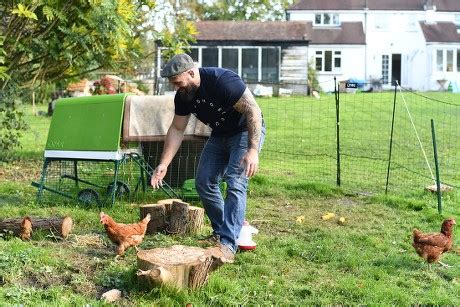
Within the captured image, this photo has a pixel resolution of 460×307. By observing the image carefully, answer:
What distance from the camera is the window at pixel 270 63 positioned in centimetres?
3641

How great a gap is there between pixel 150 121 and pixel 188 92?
255 centimetres

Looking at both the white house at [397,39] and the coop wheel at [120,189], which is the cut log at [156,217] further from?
the white house at [397,39]

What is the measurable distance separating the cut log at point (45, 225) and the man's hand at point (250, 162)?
7.12ft

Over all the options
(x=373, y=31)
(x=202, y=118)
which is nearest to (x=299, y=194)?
(x=202, y=118)

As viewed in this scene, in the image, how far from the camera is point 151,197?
28.7 ft

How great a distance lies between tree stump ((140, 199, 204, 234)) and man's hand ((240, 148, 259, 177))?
148cm

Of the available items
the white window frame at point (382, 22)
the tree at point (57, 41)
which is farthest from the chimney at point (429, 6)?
the tree at point (57, 41)

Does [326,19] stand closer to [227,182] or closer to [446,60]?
[446,60]

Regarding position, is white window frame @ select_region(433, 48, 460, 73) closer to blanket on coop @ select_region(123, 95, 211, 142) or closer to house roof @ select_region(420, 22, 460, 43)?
house roof @ select_region(420, 22, 460, 43)

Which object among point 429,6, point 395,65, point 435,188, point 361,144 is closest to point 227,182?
point 435,188

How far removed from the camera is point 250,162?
5211 millimetres

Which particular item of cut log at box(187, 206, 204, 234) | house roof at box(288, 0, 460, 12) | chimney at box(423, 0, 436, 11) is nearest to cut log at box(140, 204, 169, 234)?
cut log at box(187, 206, 204, 234)

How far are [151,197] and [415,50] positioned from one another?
39.4 meters

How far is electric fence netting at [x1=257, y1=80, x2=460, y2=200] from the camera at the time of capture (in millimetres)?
10281
